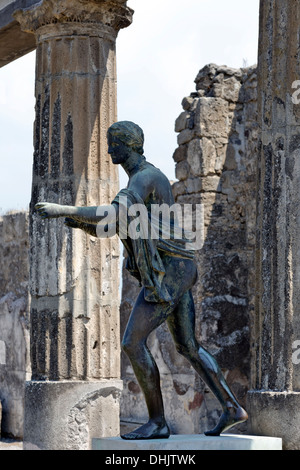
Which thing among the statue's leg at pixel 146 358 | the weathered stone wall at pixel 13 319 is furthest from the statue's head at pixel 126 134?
the weathered stone wall at pixel 13 319

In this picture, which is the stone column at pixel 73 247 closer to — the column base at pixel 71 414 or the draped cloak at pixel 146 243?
the column base at pixel 71 414

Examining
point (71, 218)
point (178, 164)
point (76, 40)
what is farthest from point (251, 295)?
A: point (71, 218)

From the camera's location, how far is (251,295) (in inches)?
389

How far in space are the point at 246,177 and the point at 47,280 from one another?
3.05 meters

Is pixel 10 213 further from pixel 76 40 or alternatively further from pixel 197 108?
pixel 76 40

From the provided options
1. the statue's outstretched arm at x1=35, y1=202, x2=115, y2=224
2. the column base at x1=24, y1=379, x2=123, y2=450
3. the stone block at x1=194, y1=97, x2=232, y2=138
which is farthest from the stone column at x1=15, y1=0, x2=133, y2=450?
the statue's outstretched arm at x1=35, y1=202, x2=115, y2=224

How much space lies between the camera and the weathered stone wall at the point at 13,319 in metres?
11.0

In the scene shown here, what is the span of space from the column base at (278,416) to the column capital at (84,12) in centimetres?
350

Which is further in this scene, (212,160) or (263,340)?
(212,160)

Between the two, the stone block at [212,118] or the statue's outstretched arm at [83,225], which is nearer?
the statue's outstretched arm at [83,225]

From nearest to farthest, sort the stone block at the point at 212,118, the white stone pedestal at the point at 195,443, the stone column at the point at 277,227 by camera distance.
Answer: the white stone pedestal at the point at 195,443
the stone column at the point at 277,227
the stone block at the point at 212,118

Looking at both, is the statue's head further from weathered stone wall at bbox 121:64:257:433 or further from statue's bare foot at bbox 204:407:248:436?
weathered stone wall at bbox 121:64:257:433

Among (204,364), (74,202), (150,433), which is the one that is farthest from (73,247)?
(150,433)

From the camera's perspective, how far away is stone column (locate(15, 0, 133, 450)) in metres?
7.58
